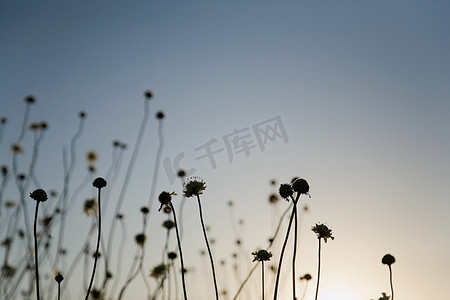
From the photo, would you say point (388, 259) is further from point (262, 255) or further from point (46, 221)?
point (46, 221)

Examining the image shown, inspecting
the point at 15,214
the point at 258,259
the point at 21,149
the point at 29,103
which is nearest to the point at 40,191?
the point at 258,259

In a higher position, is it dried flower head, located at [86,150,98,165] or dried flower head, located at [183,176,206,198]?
dried flower head, located at [86,150,98,165]

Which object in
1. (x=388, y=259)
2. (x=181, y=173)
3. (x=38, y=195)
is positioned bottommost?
(x=388, y=259)

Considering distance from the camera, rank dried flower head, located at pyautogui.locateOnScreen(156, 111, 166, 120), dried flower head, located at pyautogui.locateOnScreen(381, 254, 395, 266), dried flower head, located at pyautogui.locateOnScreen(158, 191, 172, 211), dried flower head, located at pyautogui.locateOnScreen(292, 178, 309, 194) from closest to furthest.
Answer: dried flower head, located at pyautogui.locateOnScreen(292, 178, 309, 194), dried flower head, located at pyautogui.locateOnScreen(158, 191, 172, 211), dried flower head, located at pyautogui.locateOnScreen(381, 254, 395, 266), dried flower head, located at pyautogui.locateOnScreen(156, 111, 166, 120)

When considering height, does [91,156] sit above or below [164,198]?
above

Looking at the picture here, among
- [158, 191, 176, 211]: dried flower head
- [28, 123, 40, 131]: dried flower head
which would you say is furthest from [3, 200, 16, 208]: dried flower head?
[158, 191, 176, 211]: dried flower head

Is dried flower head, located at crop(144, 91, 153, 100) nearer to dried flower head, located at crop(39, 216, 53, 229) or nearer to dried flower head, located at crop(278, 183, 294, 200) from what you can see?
dried flower head, located at crop(39, 216, 53, 229)

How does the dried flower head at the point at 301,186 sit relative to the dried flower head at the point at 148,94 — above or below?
below

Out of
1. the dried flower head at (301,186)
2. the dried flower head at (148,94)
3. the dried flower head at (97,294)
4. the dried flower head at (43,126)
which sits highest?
the dried flower head at (148,94)

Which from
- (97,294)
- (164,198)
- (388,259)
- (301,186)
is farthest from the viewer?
(97,294)

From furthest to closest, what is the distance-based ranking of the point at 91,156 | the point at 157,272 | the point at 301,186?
the point at 91,156
the point at 157,272
the point at 301,186

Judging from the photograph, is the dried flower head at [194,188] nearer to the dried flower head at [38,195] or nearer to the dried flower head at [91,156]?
the dried flower head at [38,195]

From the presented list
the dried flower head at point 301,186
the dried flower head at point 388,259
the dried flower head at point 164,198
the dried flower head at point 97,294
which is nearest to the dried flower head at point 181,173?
the dried flower head at point 97,294

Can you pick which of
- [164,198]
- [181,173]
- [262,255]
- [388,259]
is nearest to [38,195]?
[164,198]
